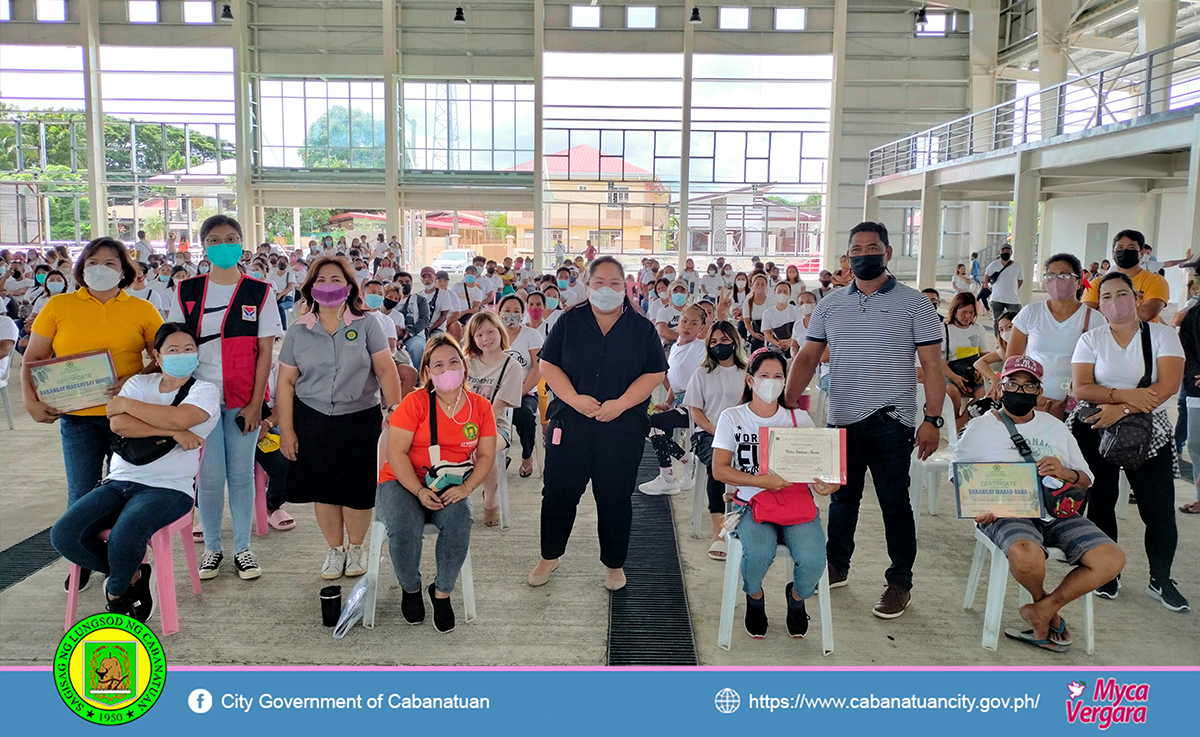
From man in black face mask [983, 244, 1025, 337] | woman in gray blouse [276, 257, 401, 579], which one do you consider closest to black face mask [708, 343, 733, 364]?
woman in gray blouse [276, 257, 401, 579]

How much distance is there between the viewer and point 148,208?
2583cm

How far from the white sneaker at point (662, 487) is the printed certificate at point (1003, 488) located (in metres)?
2.52

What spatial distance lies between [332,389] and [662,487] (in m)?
2.63

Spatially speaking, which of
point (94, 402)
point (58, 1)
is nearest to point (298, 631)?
point (94, 402)

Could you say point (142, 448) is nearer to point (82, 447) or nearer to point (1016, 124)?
A: point (82, 447)

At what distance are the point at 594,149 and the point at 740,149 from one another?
4.45 meters

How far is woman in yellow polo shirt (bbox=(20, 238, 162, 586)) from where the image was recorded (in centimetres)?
351

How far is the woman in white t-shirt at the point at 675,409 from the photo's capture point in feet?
18.2

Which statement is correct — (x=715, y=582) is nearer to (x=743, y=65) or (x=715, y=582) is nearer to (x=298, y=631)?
(x=298, y=631)

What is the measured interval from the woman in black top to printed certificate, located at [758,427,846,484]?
724 millimetres

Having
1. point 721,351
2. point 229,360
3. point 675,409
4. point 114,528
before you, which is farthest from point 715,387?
point 114,528

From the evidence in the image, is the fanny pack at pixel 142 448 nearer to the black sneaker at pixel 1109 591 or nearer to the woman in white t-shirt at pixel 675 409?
→ the woman in white t-shirt at pixel 675 409

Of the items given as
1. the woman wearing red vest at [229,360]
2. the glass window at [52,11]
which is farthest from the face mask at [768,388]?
the glass window at [52,11]
